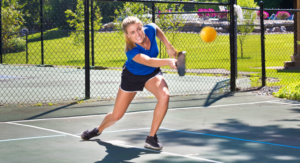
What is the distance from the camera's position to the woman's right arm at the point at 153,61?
4785 millimetres

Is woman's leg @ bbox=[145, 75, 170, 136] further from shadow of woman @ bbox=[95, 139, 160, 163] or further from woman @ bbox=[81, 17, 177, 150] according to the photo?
shadow of woman @ bbox=[95, 139, 160, 163]

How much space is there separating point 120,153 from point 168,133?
1319 millimetres

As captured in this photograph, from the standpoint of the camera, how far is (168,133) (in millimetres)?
6527

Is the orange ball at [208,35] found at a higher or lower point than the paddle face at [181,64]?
higher

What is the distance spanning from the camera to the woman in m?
5.27

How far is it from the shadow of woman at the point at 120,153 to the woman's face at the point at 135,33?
1335 millimetres

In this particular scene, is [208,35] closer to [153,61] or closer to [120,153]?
[153,61]

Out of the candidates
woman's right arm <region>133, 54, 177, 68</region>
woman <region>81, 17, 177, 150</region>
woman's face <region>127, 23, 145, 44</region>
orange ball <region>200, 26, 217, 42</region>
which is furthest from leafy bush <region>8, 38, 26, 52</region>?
woman's right arm <region>133, 54, 177, 68</region>

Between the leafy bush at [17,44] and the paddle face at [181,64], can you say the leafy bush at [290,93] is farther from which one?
the leafy bush at [17,44]

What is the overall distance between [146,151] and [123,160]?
508 mm

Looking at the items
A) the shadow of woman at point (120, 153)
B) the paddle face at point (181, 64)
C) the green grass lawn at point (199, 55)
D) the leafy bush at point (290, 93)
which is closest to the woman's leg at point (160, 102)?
the shadow of woman at point (120, 153)

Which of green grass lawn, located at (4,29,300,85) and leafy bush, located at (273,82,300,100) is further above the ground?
green grass lawn, located at (4,29,300,85)

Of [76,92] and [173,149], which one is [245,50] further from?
[173,149]

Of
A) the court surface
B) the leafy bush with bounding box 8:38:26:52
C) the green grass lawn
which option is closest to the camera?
the court surface
